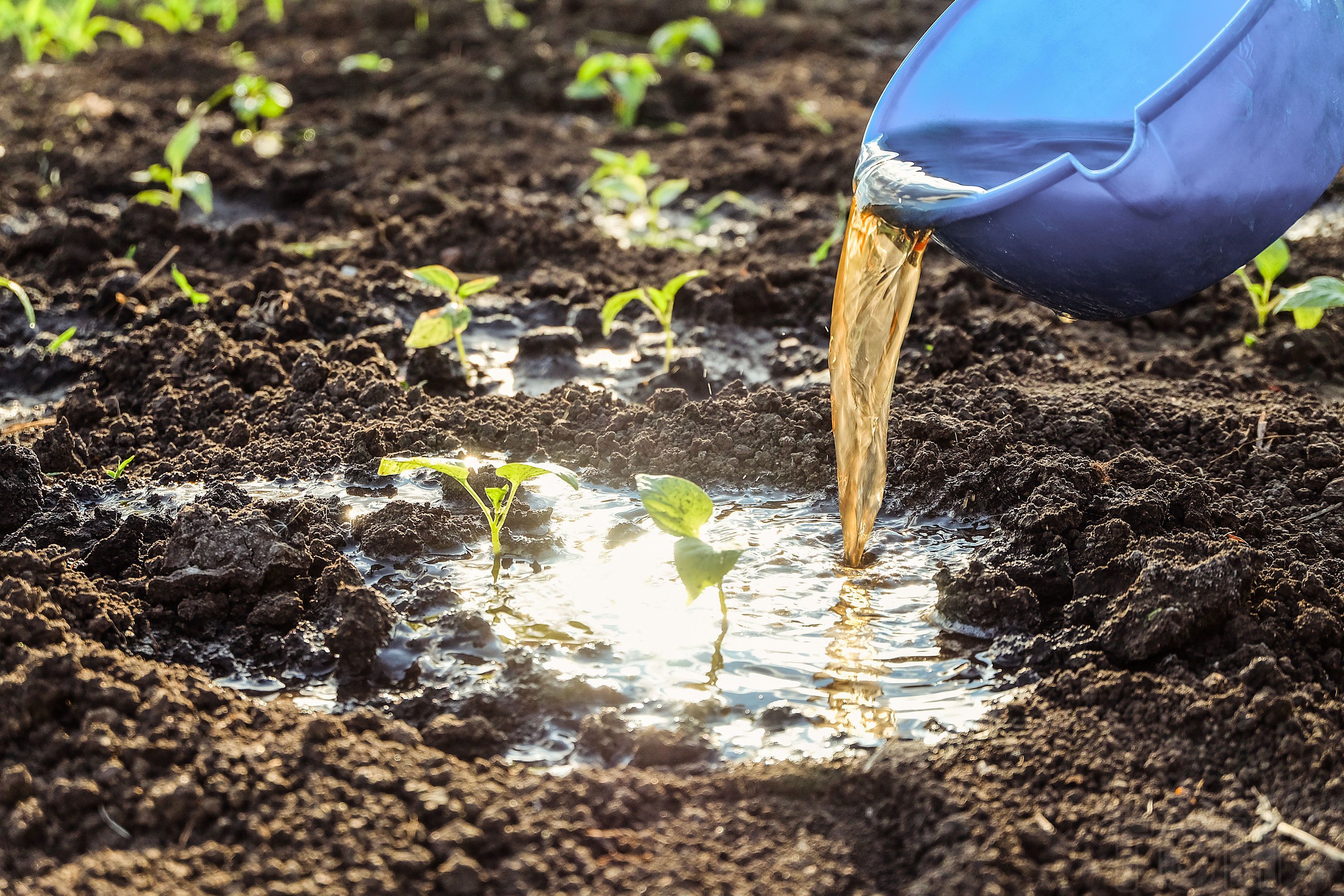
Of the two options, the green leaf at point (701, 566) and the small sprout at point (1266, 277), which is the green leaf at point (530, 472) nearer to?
the green leaf at point (701, 566)

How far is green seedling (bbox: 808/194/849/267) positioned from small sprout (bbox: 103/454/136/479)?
2155mm

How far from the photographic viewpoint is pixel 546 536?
2.67 meters

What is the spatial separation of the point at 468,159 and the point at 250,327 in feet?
5.79

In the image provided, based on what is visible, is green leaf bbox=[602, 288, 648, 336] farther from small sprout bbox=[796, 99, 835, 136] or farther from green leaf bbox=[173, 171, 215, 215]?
small sprout bbox=[796, 99, 835, 136]

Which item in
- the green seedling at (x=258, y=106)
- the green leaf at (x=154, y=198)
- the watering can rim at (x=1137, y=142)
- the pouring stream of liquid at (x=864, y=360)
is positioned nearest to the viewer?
the watering can rim at (x=1137, y=142)

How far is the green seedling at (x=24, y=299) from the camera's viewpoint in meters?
3.43

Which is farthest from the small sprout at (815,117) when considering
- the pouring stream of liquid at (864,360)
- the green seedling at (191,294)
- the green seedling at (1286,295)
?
the pouring stream of liquid at (864,360)

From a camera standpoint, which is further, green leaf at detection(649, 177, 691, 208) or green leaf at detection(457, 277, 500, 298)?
green leaf at detection(649, 177, 691, 208)

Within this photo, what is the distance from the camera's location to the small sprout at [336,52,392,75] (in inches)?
231

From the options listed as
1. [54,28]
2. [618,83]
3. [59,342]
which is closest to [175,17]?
[54,28]

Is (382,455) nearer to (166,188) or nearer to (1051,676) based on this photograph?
(1051,676)

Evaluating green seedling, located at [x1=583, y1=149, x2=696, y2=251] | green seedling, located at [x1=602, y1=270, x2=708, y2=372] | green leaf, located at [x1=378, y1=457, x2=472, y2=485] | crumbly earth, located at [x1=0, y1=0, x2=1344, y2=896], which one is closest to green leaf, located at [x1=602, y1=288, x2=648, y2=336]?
green seedling, located at [x1=602, y1=270, x2=708, y2=372]

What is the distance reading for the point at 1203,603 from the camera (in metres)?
2.16

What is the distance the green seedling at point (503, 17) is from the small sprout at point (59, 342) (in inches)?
148
